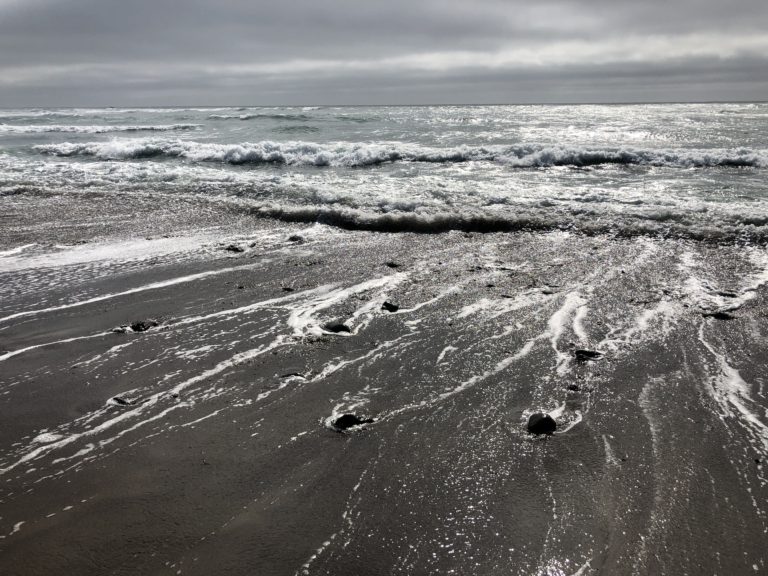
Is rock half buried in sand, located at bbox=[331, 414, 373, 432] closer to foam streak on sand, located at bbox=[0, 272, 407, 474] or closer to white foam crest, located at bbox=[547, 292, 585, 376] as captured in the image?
foam streak on sand, located at bbox=[0, 272, 407, 474]

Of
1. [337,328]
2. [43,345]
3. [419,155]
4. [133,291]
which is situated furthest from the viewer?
[419,155]

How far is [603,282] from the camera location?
6.41 m

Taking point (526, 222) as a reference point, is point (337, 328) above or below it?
below

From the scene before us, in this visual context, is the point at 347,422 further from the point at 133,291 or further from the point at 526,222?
the point at 526,222

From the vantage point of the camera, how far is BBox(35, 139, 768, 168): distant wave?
60.4 ft

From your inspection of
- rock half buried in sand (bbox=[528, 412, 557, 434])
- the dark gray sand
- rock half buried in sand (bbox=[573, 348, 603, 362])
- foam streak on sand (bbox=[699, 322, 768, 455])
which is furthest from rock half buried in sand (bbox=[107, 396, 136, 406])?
foam streak on sand (bbox=[699, 322, 768, 455])

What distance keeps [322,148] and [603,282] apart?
18211mm

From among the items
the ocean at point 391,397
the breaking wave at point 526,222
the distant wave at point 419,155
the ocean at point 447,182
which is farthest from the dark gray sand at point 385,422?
the distant wave at point 419,155

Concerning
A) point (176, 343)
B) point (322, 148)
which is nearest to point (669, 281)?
point (176, 343)

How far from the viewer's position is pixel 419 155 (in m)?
21.5

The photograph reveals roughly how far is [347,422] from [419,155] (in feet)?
62.7

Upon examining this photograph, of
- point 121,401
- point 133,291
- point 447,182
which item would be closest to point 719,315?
point 121,401

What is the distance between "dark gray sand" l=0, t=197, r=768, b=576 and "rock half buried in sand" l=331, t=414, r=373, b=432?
0.17 feet

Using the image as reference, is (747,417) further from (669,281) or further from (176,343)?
(176,343)
